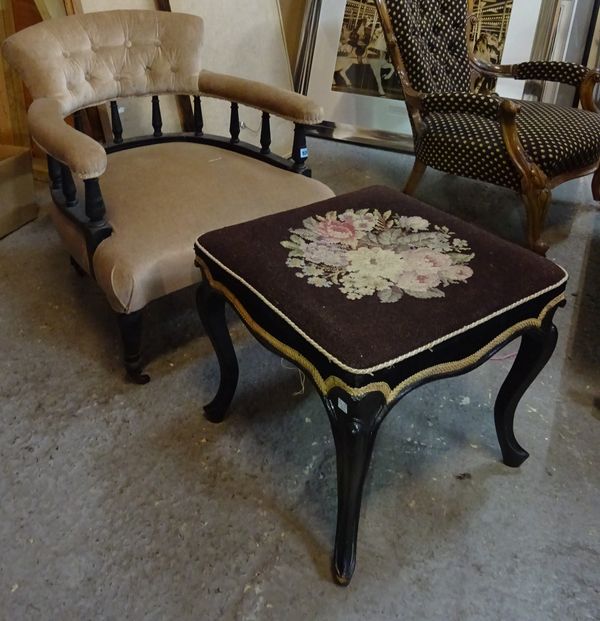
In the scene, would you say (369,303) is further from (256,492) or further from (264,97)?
(264,97)

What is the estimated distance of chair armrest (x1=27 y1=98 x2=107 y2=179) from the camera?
1.33 m

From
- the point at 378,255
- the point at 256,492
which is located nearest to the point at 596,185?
the point at 378,255

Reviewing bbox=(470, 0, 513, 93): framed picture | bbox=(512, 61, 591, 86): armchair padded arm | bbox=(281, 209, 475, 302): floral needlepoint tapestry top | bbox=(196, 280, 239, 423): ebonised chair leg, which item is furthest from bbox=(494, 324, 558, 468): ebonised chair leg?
bbox=(470, 0, 513, 93): framed picture

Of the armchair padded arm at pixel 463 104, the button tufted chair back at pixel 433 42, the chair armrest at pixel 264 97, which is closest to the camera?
the chair armrest at pixel 264 97

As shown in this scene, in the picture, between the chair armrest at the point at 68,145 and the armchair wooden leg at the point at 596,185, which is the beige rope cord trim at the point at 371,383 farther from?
the armchair wooden leg at the point at 596,185

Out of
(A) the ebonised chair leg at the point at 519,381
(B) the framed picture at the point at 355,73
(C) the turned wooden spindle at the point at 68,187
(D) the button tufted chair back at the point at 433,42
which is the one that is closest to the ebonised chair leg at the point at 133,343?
(C) the turned wooden spindle at the point at 68,187

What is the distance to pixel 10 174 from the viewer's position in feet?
7.27

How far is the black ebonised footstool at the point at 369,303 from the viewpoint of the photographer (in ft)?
3.33

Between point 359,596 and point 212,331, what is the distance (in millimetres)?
628

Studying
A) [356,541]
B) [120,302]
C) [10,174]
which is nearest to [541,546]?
[356,541]

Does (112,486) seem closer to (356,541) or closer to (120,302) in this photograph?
(120,302)

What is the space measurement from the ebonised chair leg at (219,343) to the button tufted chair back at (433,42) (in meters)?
1.50

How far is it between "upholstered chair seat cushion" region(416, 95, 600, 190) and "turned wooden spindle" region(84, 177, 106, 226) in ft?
4.39

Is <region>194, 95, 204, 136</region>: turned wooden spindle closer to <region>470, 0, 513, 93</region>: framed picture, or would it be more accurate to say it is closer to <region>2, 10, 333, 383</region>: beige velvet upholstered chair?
<region>2, 10, 333, 383</region>: beige velvet upholstered chair
